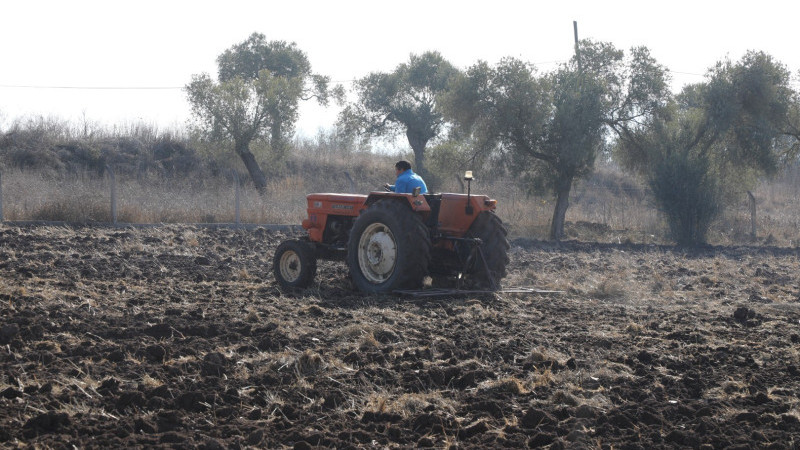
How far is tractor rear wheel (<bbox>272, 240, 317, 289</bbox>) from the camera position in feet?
33.4

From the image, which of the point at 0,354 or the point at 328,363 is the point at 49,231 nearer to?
the point at 0,354

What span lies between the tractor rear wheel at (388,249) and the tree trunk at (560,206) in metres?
15.7

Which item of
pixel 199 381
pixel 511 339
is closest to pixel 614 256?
pixel 511 339

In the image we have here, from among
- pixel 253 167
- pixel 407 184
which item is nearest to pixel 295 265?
pixel 407 184

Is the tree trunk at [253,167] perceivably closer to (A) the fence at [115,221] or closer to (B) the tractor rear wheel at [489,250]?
(A) the fence at [115,221]

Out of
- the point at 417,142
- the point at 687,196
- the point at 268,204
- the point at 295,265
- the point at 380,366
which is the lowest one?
the point at 380,366

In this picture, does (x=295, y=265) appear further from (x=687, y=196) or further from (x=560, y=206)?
(x=687, y=196)

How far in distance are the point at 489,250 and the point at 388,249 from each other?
1.23 m

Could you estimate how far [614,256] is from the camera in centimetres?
1708

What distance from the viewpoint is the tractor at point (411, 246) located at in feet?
30.5

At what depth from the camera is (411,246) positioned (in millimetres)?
9164

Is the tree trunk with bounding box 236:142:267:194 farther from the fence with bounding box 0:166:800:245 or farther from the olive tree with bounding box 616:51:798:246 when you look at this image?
the olive tree with bounding box 616:51:798:246

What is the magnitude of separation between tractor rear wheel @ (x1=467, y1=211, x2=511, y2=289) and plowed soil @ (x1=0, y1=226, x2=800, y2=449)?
1.11ft

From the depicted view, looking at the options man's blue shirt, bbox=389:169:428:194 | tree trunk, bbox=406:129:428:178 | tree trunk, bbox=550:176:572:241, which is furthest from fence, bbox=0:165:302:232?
tree trunk, bbox=406:129:428:178
